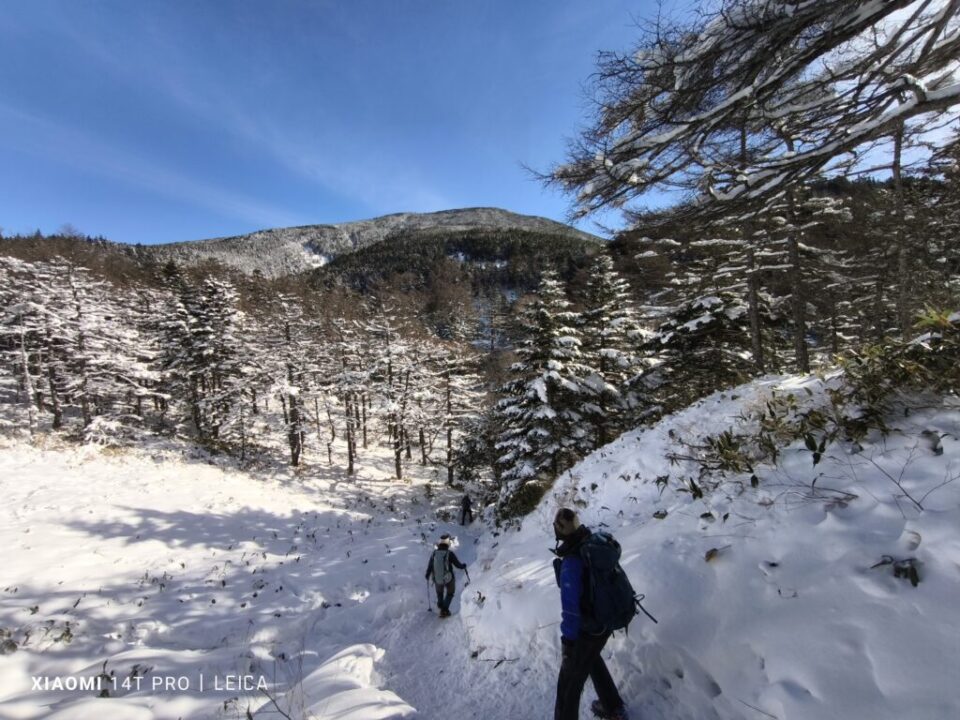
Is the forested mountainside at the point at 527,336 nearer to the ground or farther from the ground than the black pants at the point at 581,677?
farther from the ground

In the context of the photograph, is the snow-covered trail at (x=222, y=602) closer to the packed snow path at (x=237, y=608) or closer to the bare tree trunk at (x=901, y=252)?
the packed snow path at (x=237, y=608)

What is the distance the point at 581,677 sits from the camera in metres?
3.19

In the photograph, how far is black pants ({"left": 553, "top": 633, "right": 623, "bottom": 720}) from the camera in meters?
3.16

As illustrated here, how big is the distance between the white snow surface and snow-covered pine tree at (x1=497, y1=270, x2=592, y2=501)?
285 centimetres

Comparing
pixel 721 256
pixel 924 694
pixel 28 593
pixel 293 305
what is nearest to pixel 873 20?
pixel 924 694

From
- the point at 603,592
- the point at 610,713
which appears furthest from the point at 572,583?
the point at 610,713

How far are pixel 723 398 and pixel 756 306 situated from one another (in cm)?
462

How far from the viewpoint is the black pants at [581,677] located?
316 centimetres

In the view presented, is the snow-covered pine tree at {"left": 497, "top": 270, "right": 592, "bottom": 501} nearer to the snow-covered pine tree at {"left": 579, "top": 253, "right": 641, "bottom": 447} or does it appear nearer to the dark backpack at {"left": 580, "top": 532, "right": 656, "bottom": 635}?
the snow-covered pine tree at {"left": 579, "top": 253, "right": 641, "bottom": 447}

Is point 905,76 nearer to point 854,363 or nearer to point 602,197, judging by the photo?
point 602,197

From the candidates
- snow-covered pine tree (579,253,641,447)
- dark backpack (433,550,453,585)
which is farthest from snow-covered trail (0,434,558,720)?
snow-covered pine tree (579,253,641,447)

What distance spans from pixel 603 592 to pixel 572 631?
0.43m

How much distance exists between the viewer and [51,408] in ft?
98.0

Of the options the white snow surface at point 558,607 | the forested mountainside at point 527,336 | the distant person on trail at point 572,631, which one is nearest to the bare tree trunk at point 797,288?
the forested mountainside at point 527,336
